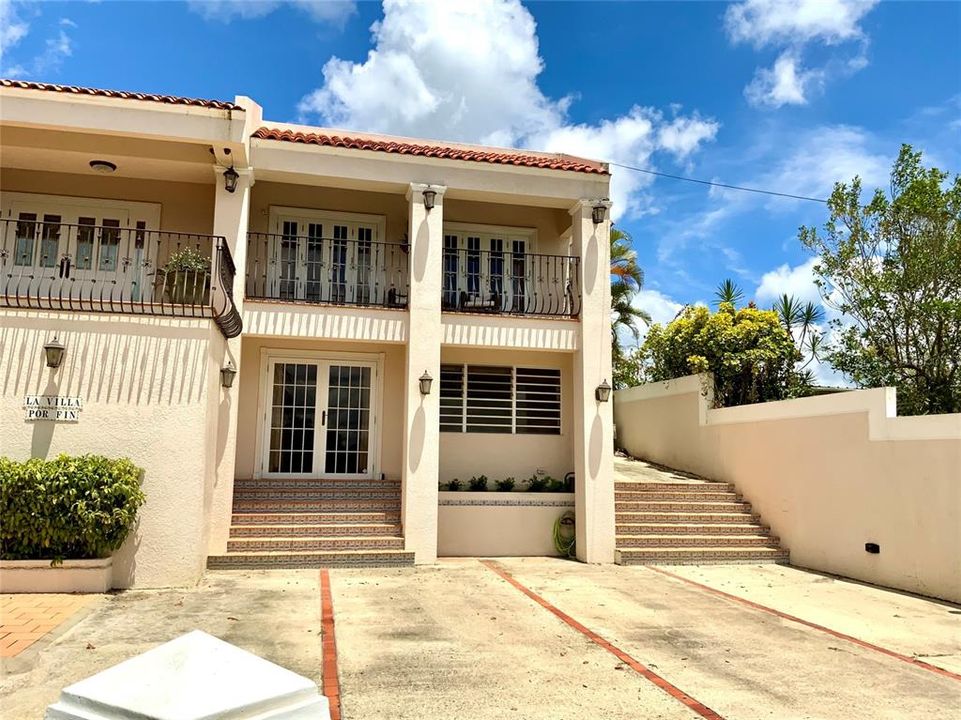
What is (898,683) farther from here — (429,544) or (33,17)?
(33,17)

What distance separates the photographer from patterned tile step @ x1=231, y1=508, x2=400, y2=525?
10.8m

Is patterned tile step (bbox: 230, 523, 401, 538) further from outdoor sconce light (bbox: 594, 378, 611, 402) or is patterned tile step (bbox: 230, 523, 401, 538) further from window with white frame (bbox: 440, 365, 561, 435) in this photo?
outdoor sconce light (bbox: 594, 378, 611, 402)

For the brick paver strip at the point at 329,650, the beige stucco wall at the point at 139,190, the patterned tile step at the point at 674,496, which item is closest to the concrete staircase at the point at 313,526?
the brick paver strip at the point at 329,650

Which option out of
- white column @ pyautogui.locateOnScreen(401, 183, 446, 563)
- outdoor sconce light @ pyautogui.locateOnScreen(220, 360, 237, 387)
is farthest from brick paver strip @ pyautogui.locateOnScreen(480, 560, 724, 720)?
outdoor sconce light @ pyautogui.locateOnScreen(220, 360, 237, 387)

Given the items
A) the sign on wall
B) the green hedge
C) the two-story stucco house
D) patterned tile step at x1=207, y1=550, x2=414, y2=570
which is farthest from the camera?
patterned tile step at x1=207, y1=550, x2=414, y2=570

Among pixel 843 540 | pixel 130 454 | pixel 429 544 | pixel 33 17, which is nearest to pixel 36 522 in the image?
pixel 130 454

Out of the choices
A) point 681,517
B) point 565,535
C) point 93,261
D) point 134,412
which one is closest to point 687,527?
point 681,517

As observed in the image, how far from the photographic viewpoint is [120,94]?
9.99 metres

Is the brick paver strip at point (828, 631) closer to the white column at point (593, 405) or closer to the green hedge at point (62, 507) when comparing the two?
the white column at point (593, 405)

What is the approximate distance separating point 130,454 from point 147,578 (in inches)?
61.1

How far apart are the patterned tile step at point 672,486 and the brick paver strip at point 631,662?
14.6 feet

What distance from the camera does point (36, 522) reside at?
25.5ft

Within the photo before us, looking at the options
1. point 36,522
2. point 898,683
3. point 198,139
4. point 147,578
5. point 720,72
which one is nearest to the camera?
point 898,683

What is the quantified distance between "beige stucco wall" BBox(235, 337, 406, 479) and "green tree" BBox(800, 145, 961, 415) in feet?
27.4
